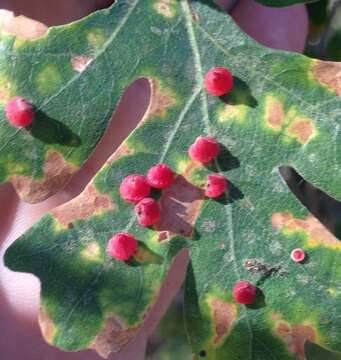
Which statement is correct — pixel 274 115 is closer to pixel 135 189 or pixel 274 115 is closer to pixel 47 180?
pixel 135 189

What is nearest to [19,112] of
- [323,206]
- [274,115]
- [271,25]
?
[274,115]

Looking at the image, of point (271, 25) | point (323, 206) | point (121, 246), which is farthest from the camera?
point (323, 206)

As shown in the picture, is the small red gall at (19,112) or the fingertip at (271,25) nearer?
the small red gall at (19,112)

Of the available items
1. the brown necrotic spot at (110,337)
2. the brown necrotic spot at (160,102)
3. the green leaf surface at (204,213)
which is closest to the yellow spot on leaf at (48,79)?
the green leaf surface at (204,213)

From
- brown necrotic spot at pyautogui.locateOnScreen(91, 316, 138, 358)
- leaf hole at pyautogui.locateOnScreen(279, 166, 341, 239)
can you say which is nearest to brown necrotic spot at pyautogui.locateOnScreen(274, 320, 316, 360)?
brown necrotic spot at pyautogui.locateOnScreen(91, 316, 138, 358)

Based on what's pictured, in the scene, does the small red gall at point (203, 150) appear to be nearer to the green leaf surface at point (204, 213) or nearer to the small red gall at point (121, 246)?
the green leaf surface at point (204, 213)

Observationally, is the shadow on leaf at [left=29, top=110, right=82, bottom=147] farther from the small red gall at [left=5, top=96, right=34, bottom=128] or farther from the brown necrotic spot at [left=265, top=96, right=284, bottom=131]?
the brown necrotic spot at [left=265, top=96, right=284, bottom=131]
